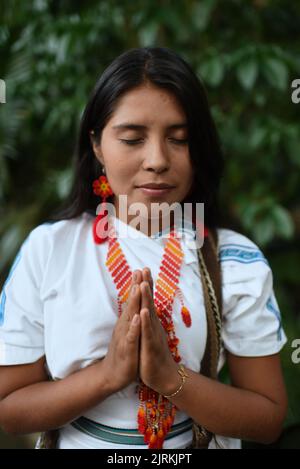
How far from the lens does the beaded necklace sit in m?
1.16

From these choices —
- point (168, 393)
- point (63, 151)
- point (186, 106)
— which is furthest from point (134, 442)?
point (63, 151)

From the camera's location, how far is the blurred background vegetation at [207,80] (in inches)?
74.9

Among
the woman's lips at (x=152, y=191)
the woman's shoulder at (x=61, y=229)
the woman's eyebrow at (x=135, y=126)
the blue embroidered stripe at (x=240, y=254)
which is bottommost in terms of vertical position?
the blue embroidered stripe at (x=240, y=254)

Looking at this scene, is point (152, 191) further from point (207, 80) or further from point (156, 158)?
point (207, 80)

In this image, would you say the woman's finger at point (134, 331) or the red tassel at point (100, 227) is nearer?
the woman's finger at point (134, 331)

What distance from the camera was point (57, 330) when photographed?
1.17m

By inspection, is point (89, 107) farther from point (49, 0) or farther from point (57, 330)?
point (49, 0)

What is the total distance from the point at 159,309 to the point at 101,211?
307 millimetres

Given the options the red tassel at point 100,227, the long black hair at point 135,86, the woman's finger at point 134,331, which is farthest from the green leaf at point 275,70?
the woman's finger at point 134,331

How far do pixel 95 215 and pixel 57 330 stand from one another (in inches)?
13.1

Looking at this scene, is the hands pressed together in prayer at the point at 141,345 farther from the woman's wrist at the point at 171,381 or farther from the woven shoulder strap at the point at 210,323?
the woven shoulder strap at the point at 210,323

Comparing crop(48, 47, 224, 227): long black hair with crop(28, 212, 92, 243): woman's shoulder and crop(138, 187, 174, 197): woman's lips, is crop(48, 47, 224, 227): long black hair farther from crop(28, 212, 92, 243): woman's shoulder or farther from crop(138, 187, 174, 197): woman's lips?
crop(138, 187, 174, 197): woman's lips

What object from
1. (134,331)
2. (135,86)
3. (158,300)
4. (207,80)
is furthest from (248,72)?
(134,331)

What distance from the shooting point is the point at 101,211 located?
133 cm
